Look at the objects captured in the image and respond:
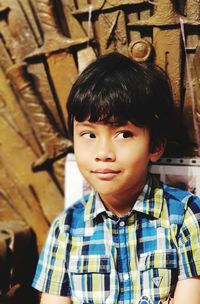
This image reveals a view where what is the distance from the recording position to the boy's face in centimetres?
114

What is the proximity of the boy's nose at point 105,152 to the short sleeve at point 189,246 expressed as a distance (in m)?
0.28

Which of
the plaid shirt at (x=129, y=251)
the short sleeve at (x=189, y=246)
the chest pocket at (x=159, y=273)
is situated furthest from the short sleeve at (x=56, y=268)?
the short sleeve at (x=189, y=246)

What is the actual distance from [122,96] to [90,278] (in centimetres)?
52

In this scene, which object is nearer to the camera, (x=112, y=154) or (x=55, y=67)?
(x=112, y=154)

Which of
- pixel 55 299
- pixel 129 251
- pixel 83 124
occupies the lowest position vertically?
pixel 55 299

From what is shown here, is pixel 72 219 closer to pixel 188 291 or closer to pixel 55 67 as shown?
pixel 188 291

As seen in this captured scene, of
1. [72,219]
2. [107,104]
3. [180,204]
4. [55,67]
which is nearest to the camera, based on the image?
[107,104]

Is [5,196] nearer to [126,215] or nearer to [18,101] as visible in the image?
[18,101]

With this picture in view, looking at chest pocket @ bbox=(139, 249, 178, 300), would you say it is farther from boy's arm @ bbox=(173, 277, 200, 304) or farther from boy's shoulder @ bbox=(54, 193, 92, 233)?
boy's shoulder @ bbox=(54, 193, 92, 233)

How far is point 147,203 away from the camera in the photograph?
1264mm

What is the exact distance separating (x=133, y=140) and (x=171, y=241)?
0.30m

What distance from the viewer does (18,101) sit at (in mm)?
1670

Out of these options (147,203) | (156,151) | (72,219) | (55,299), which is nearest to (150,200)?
(147,203)

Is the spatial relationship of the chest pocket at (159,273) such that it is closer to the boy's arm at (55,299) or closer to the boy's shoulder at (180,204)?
the boy's shoulder at (180,204)
